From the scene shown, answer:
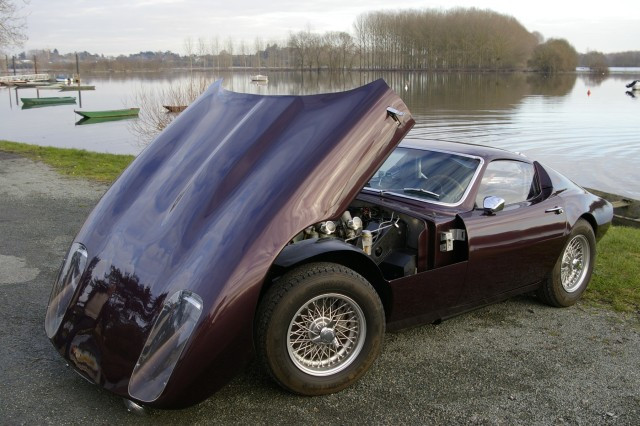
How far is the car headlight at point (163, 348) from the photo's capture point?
319cm

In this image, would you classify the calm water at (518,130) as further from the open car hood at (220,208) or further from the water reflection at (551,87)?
the water reflection at (551,87)

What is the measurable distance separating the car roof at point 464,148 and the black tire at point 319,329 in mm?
1988

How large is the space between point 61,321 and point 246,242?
1398mm

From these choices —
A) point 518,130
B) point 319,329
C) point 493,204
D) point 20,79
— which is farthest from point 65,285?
point 20,79

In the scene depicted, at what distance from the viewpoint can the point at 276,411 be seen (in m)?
3.53

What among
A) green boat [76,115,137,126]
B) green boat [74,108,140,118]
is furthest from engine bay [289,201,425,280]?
green boat [74,108,140,118]

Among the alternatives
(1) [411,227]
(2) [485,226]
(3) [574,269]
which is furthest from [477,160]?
(3) [574,269]

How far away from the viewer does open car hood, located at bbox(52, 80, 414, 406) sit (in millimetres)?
3346

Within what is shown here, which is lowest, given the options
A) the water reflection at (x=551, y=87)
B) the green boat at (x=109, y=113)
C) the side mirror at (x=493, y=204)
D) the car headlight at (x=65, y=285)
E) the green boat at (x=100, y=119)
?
the car headlight at (x=65, y=285)

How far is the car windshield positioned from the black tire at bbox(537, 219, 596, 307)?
1.26m

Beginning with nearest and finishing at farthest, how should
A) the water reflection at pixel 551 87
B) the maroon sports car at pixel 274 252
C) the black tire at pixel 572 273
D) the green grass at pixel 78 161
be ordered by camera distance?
the maroon sports car at pixel 274 252 → the black tire at pixel 572 273 → the green grass at pixel 78 161 → the water reflection at pixel 551 87

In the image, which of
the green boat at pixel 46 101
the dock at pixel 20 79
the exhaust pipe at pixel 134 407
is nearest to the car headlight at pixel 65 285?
the exhaust pipe at pixel 134 407

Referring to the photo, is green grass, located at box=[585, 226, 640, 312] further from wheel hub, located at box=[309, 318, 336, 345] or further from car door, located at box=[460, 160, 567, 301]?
wheel hub, located at box=[309, 318, 336, 345]

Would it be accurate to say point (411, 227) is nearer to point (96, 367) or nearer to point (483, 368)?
point (483, 368)
